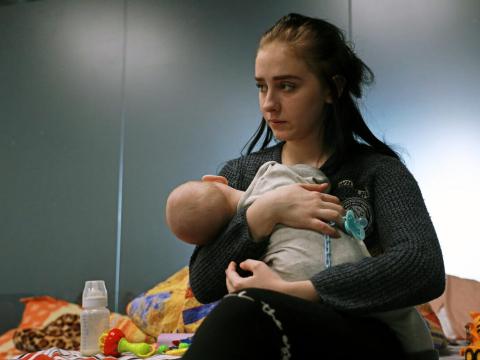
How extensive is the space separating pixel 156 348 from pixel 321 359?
105 cm

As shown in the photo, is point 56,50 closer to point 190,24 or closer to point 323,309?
point 190,24

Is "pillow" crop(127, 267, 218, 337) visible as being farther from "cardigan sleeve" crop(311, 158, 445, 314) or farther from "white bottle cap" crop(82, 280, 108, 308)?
"cardigan sleeve" crop(311, 158, 445, 314)

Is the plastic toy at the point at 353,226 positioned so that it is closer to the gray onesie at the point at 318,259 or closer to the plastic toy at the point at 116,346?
the gray onesie at the point at 318,259

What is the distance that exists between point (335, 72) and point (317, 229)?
446 millimetres

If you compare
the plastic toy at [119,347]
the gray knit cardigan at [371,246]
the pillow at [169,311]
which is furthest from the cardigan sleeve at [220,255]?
the pillow at [169,311]

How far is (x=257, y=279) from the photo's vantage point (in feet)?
3.54

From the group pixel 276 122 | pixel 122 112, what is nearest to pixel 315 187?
pixel 276 122

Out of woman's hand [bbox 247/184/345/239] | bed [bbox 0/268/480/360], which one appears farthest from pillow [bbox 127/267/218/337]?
woman's hand [bbox 247/184/345/239]

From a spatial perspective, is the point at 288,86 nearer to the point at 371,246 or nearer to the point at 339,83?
the point at 339,83

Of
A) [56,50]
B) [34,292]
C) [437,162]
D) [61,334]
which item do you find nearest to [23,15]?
[56,50]

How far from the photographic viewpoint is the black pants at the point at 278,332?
886mm

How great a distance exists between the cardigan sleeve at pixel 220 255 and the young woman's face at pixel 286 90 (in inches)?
10.4

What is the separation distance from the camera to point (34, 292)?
350 cm

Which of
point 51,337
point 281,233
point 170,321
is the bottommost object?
point 51,337
